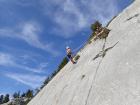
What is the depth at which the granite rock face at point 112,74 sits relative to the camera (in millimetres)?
18170

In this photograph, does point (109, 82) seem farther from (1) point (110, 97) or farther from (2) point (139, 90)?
(2) point (139, 90)

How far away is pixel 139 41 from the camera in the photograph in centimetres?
2153

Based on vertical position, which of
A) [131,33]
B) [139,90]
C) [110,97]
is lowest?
[139,90]

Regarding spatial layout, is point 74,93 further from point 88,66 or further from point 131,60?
point 131,60

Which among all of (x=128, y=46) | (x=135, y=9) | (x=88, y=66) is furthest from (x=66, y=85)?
(x=135, y=9)

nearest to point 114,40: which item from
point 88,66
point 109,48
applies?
point 109,48

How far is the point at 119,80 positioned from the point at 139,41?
4148mm

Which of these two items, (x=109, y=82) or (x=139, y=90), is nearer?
(x=139, y=90)

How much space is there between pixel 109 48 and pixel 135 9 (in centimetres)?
651

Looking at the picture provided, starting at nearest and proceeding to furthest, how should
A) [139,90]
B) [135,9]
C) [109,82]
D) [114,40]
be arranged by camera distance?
[139,90], [109,82], [114,40], [135,9]

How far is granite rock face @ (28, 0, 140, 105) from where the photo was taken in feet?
59.6

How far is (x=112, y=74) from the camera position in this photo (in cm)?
2055

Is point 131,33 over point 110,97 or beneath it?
over

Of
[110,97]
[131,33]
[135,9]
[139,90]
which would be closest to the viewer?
[139,90]
